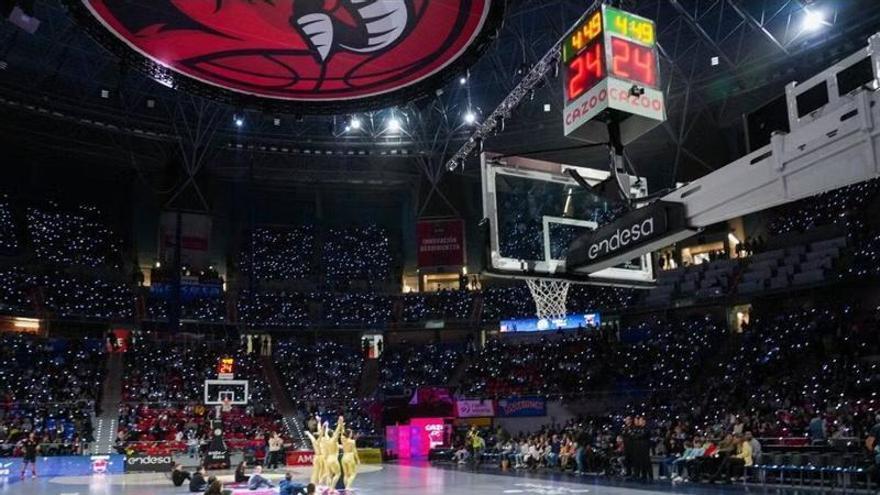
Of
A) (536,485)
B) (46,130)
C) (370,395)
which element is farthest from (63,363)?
(536,485)

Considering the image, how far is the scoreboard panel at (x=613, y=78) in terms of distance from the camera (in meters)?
6.23

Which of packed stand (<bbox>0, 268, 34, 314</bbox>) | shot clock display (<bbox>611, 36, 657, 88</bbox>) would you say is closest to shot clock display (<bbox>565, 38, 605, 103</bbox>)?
shot clock display (<bbox>611, 36, 657, 88</bbox>)

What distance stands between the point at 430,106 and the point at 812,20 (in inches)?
605

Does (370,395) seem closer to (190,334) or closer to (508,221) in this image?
(190,334)

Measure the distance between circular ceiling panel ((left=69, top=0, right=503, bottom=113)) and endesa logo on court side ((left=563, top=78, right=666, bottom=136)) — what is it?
840cm

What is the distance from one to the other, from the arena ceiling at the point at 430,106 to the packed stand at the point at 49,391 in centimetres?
956

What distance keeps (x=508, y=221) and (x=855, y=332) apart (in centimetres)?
2046

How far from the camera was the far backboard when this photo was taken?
8197 mm

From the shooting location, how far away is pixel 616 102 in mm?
6152

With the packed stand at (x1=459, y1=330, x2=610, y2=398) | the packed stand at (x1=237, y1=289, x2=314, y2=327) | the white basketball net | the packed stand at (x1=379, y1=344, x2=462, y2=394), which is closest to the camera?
the white basketball net

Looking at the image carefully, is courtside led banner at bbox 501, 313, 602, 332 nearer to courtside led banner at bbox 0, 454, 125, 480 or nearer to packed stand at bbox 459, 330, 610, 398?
packed stand at bbox 459, 330, 610, 398

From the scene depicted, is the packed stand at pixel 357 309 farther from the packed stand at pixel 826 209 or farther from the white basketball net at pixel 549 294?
the white basketball net at pixel 549 294

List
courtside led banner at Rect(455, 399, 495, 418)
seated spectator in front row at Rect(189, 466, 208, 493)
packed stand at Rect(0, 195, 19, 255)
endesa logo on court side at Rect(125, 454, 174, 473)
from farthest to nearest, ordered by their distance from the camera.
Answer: packed stand at Rect(0, 195, 19, 255) → courtside led banner at Rect(455, 399, 495, 418) → endesa logo on court side at Rect(125, 454, 174, 473) → seated spectator in front row at Rect(189, 466, 208, 493)

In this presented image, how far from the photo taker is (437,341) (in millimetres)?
42094
